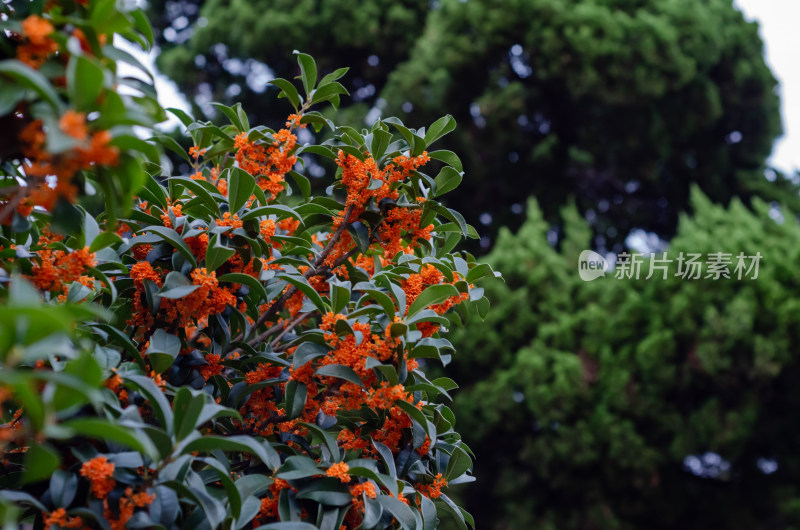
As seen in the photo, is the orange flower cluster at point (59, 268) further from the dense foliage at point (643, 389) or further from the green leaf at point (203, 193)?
the dense foliage at point (643, 389)

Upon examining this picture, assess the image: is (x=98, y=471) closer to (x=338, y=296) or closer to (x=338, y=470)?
(x=338, y=470)

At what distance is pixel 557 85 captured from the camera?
6.49m

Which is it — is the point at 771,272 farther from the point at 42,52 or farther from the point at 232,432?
the point at 42,52

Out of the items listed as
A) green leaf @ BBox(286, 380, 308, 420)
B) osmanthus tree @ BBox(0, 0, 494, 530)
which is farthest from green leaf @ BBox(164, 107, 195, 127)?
green leaf @ BBox(286, 380, 308, 420)

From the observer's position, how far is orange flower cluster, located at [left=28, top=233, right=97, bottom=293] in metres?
0.96

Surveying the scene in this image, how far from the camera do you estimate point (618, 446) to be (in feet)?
15.5

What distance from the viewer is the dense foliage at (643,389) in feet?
15.0

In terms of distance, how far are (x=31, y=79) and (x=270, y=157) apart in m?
0.77

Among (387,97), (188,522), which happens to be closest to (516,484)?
(387,97)

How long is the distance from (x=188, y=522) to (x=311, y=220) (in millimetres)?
674

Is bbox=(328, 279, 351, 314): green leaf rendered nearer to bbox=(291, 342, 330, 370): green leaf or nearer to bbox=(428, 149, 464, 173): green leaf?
bbox=(291, 342, 330, 370): green leaf

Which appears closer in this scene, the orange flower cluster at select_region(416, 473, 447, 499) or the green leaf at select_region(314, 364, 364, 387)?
the green leaf at select_region(314, 364, 364, 387)

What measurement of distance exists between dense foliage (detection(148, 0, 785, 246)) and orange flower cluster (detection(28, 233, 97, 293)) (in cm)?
551

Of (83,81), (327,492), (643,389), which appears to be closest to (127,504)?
(327,492)
